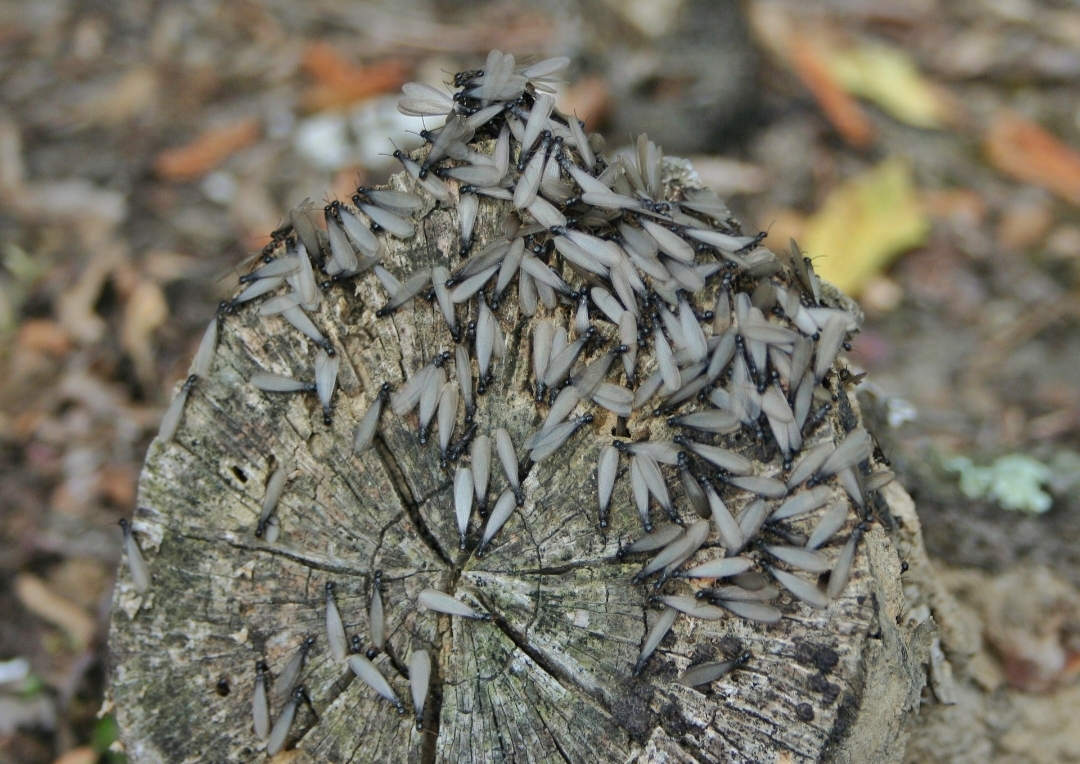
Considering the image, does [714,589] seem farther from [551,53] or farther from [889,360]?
[551,53]

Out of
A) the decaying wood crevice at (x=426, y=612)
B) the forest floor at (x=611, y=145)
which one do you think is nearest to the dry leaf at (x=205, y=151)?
the forest floor at (x=611, y=145)

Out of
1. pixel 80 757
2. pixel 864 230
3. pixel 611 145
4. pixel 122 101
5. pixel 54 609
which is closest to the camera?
pixel 80 757

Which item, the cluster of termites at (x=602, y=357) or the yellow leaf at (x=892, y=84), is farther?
the yellow leaf at (x=892, y=84)

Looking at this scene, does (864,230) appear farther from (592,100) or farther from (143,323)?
(143,323)

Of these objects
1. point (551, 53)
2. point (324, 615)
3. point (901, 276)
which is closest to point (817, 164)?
point (901, 276)

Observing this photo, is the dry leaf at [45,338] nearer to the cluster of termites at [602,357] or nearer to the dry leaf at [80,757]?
the dry leaf at [80,757]

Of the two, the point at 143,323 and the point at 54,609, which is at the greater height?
the point at 143,323

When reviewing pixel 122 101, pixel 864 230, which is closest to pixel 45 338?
pixel 122 101

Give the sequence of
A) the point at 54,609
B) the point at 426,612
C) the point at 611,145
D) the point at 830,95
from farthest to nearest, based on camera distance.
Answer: the point at 830,95
the point at 611,145
the point at 54,609
the point at 426,612
